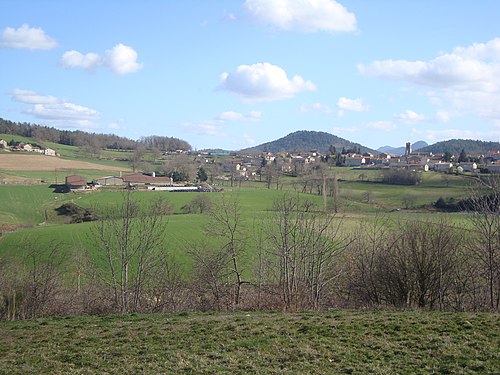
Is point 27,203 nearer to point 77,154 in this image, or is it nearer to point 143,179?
point 143,179

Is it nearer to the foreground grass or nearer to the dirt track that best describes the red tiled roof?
the dirt track

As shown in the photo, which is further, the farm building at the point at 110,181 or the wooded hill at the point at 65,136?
the wooded hill at the point at 65,136

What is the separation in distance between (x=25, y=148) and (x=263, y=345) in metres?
114

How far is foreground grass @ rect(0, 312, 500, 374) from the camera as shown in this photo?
974 centimetres

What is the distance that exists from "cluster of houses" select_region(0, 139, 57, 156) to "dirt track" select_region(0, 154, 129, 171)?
9198 millimetres

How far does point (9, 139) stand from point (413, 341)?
12557cm

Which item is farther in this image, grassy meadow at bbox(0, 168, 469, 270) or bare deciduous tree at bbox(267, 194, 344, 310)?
grassy meadow at bbox(0, 168, 469, 270)

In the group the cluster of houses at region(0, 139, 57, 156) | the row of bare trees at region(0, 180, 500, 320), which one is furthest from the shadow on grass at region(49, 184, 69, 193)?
the row of bare trees at region(0, 180, 500, 320)

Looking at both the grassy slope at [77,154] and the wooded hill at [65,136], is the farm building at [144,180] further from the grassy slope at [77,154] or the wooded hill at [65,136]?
the wooded hill at [65,136]

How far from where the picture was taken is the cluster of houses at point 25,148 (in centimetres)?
10893

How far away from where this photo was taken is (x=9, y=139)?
119250 millimetres

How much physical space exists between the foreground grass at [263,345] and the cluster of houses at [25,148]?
105183mm

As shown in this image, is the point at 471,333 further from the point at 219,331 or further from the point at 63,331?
the point at 63,331

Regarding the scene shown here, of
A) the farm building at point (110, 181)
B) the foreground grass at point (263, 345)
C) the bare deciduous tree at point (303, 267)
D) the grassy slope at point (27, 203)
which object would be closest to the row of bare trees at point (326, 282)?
the bare deciduous tree at point (303, 267)
